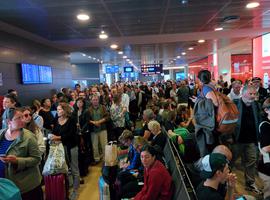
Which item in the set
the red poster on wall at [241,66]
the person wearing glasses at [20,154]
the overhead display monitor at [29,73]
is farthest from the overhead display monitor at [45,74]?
the red poster on wall at [241,66]

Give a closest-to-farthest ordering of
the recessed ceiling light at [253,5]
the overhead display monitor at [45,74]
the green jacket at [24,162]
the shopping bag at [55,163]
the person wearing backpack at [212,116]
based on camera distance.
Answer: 1. the green jacket at [24,162]
2. the person wearing backpack at [212,116]
3. the shopping bag at [55,163]
4. the recessed ceiling light at [253,5]
5. the overhead display monitor at [45,74]

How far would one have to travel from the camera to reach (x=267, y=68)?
1081cm

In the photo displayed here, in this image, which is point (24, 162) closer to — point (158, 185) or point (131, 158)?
point (158, 185)

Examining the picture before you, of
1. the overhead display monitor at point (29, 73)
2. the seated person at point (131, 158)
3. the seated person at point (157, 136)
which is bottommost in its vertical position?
the seated person at point (131, 158)

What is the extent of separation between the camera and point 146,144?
3.36 m

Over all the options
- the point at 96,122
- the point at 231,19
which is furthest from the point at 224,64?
the point at 96,122

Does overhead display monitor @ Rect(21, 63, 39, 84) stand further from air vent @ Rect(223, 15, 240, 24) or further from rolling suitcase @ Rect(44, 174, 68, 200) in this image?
air vent @ Rect(223, 15, 240, 24)

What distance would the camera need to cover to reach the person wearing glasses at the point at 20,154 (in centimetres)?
283

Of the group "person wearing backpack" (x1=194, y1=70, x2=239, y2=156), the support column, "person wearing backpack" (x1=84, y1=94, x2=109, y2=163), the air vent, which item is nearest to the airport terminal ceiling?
the air vent

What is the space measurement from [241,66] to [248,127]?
57.0ft

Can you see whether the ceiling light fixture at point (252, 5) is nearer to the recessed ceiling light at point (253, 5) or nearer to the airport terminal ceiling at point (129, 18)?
the recessed ceiling light at point (253, 5)

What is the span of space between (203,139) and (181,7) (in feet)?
11.2

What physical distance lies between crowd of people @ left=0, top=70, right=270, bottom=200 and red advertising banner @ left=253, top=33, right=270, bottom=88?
618 cm

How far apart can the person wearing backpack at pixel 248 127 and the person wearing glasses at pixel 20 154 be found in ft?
9.83
